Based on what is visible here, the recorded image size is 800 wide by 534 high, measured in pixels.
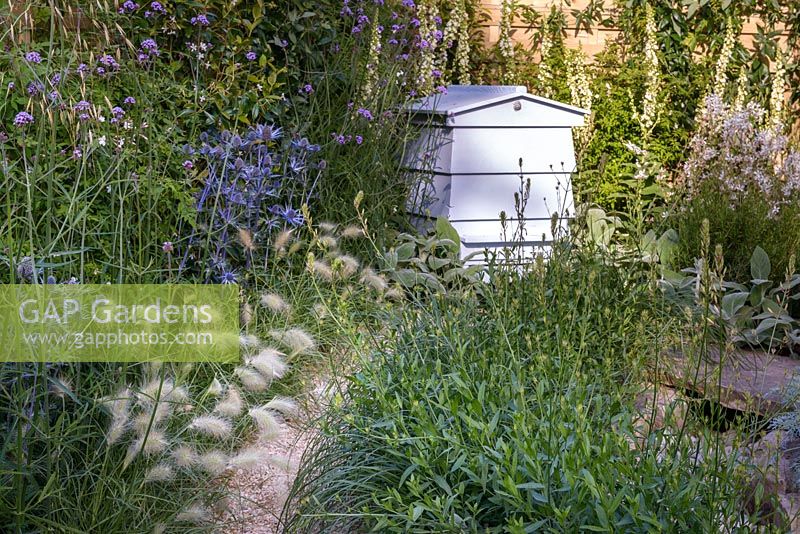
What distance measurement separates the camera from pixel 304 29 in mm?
4180

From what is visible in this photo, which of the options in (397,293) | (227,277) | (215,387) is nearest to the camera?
(215,387)

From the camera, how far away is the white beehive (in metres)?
4.71

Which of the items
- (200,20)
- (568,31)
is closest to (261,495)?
(200,20)

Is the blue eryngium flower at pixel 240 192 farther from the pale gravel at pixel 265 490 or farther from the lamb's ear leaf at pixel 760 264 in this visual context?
the lamb's ear leaf at pixel 760 264

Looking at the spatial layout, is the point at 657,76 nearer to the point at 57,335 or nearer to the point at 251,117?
the point at 251,117

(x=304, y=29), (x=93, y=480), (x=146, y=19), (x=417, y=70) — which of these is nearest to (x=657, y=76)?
(x=417, y=70)

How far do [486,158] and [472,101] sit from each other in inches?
12.7

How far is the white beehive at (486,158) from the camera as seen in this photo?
4711 millimetres

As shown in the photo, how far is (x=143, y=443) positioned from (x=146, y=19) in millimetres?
2284

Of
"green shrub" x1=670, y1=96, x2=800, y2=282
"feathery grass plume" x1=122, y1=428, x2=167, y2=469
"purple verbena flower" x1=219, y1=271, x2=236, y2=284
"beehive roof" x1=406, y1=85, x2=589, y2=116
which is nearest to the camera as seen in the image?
"feathery grass plume" x1=122, y1=428, x2=167, y2=469

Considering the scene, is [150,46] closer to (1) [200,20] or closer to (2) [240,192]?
(1) [200,20]

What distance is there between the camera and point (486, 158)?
4762mm

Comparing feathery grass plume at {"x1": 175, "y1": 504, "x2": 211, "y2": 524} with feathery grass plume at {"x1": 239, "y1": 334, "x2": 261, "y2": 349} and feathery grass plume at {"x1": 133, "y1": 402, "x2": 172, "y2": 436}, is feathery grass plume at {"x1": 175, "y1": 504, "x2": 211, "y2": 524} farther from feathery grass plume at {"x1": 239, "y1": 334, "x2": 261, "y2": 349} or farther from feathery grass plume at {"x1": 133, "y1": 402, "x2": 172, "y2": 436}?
feathery grass plume at {"x1": 239, "y1": 334, "x2": 261, "y2": 349}

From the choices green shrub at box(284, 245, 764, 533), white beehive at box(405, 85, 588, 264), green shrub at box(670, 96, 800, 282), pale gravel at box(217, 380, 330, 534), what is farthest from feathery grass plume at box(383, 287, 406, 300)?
green shrub at box(670, 96, 800, 282)
